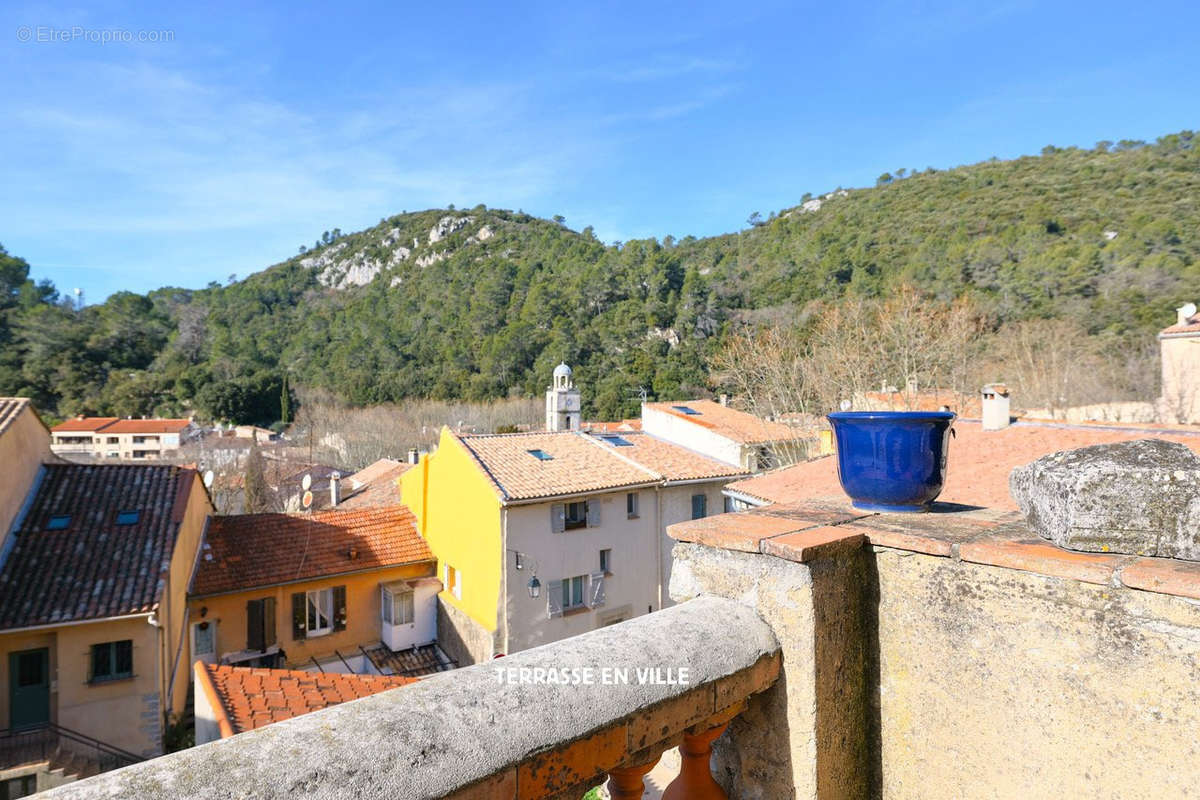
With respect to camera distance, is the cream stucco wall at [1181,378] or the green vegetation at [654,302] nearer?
the cream stucco wall at [1181,378]

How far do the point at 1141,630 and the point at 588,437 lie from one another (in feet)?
64.5

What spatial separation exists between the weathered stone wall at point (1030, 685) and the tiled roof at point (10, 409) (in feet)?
53.1

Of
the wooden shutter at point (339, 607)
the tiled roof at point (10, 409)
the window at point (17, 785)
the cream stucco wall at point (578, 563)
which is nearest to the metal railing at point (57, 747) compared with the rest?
the window at point (17, 785)

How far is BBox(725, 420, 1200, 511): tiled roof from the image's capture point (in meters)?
10.4

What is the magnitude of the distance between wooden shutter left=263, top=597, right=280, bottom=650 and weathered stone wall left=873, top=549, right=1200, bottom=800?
16549mm

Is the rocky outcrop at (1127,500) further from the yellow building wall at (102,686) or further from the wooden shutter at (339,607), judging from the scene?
the wooden shutter at (339,607)

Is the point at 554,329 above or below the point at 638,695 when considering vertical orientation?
above

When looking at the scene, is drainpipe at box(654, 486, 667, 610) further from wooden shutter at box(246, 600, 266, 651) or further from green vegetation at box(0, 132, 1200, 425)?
green vegetation at box(0, 132, 1200, 425)

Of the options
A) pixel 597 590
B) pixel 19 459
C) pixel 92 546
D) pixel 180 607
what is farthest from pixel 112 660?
pixel 597 590

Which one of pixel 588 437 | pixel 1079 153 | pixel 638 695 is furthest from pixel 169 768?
pixel 1079 153

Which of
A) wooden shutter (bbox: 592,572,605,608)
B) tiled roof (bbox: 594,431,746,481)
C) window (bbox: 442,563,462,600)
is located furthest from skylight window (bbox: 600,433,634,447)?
window (bbox: 442,563,462,600)

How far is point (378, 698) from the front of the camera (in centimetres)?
124

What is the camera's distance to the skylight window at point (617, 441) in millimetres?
21061

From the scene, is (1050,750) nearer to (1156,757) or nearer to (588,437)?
(1156,757)
